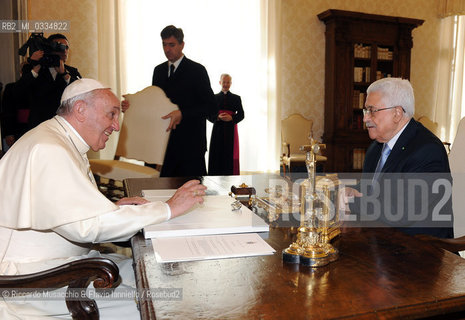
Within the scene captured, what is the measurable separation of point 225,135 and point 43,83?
3112 millimetres

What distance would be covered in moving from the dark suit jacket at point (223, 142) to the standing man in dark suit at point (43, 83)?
2.90 meters

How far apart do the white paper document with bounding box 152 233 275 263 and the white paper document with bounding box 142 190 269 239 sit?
3 centimetres

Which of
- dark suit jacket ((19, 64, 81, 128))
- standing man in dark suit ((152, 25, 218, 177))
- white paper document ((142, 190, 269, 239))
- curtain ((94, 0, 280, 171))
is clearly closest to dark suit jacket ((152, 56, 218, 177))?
standing man in dark suit ((152, 25, 218, 177))

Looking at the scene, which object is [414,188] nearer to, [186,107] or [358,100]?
[186,107]

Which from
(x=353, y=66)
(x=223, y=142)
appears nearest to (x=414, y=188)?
(x=223, y=142)

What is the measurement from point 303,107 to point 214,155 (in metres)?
2.43

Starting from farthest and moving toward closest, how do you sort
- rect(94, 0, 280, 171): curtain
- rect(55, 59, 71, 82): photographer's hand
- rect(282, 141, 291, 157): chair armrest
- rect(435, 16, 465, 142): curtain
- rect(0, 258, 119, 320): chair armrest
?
rect(435, 16, 465, 142): curtain → rect(282, 141, 291, 157): chair armrest → rect(94, 0, 280, 171): curtain → rect(55, 59, 71, 82): photographer's hand → rect(0, 258, 119, 320): chair armrest

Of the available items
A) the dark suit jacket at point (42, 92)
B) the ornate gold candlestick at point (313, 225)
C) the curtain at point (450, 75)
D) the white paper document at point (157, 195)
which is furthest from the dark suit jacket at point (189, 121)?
the curtain at point (450, 75)

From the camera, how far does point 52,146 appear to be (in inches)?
59.7

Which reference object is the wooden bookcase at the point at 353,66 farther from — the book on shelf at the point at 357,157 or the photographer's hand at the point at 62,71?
the photographer's hand at the point at 62,71

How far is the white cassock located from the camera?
1432 mm

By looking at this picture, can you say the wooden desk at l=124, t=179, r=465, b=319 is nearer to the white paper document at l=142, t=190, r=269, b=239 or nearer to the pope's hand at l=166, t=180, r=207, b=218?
the white paper document at l=142, t=190, r=269, b=239

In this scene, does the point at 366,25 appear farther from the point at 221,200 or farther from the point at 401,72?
the point at 221,200

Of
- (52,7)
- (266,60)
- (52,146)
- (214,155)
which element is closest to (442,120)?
(266,60)
